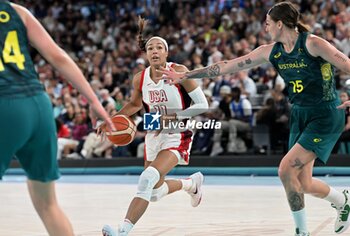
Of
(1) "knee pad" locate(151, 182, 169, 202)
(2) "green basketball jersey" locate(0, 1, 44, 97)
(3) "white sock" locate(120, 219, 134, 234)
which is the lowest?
(1) "knee pad" locate(151, 182, 169, 202)

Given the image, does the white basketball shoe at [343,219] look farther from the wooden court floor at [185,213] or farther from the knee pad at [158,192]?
the knee pad at [158,192]

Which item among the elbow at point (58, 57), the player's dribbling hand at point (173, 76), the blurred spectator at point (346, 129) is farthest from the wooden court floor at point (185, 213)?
the elbow at point (58, 57)

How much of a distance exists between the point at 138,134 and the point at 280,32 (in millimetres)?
9739

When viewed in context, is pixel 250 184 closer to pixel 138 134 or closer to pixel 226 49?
pixel 138 134

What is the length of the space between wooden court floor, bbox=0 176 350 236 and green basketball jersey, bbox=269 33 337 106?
1524 mm

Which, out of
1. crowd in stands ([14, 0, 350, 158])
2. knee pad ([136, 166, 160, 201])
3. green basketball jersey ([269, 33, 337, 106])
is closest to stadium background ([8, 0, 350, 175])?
crowd in stands ([14, 0, 350, 158])

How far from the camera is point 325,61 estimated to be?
7.61 meters

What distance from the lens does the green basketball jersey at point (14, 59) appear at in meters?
5.11

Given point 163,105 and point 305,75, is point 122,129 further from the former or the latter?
point 305,75

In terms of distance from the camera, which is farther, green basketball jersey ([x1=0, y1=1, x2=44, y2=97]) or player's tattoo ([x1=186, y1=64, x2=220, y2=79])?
player's tattoo ([x1=186, y1=64, x2=220, y2=79])

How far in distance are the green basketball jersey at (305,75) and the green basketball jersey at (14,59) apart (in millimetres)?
3161

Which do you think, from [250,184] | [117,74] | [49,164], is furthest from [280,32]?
[117,74]

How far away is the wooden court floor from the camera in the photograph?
350 inches

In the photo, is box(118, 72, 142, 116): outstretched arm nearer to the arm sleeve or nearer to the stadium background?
the arm sleeve
